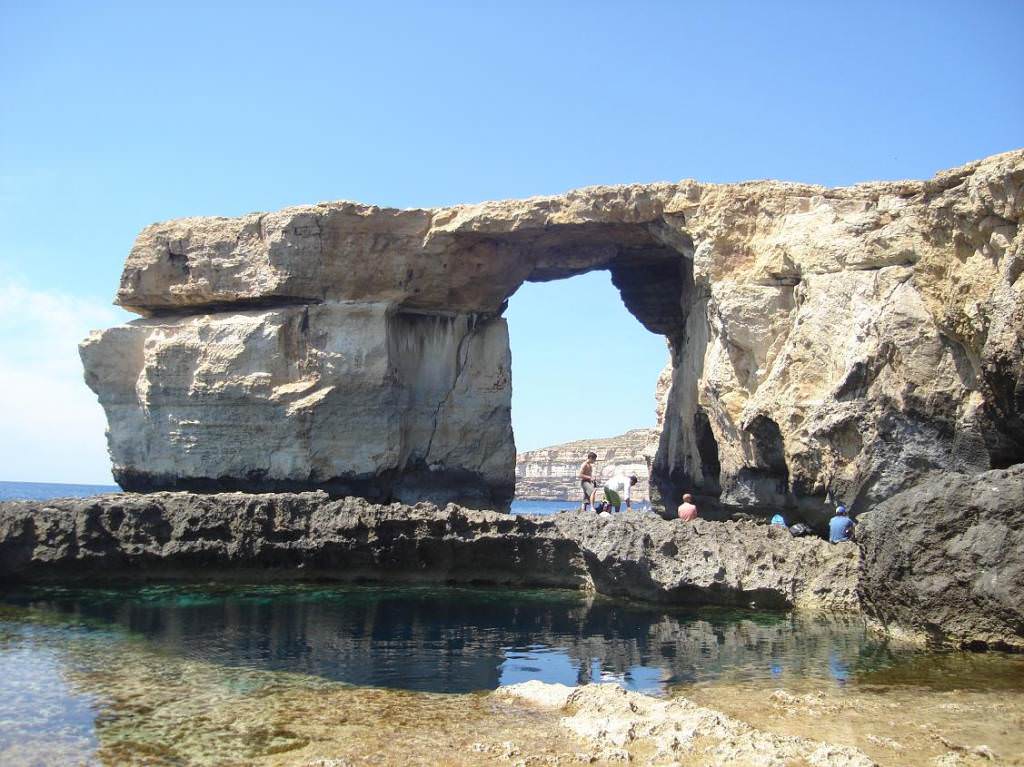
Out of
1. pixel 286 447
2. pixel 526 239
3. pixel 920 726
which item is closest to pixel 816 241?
pixel 526 239

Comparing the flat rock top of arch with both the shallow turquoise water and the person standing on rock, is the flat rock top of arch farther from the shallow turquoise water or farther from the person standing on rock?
the shallow turquoise water

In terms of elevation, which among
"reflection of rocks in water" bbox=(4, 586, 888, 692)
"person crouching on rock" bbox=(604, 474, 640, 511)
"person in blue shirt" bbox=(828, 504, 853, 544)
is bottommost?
"reflection of rocks in water" bbox=(4, 586, 888, 692)

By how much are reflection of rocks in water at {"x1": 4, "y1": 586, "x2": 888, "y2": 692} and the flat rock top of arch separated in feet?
23.7

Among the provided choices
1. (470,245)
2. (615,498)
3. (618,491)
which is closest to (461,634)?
(615,498)

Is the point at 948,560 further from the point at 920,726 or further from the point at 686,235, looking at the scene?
the point at 686,235

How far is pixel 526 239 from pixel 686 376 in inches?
188

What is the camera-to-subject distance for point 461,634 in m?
10.6

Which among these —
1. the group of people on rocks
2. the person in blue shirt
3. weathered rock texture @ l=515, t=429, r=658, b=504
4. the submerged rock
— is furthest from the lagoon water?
weathered rock texture @ l=515, t=429, r=658, b=504

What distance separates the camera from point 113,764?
5812mm

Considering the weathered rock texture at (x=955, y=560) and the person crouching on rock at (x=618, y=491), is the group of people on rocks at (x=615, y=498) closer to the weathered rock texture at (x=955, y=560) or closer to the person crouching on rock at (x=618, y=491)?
the person crouching on rock at (x=618, y=491)

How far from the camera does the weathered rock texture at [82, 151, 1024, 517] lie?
1395 cm

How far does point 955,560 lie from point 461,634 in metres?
5.27

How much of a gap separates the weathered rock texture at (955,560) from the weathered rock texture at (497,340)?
161 inches

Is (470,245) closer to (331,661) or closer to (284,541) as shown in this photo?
(284,541)
